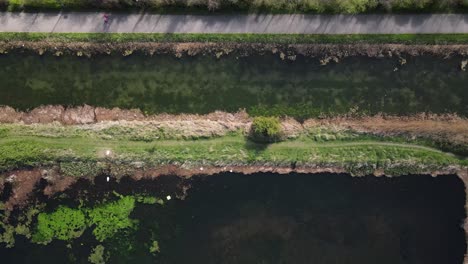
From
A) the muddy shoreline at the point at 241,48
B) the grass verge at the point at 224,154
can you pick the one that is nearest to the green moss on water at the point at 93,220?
the grass verge at the point at 224,154

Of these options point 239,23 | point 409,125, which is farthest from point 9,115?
point 409,125

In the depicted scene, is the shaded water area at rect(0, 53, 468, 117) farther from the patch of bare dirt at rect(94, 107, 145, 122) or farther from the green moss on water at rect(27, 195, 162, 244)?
the green moss on water at rect(27, 195, 162, 244)

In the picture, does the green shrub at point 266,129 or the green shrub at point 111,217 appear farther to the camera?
the green shrub at point 111,217

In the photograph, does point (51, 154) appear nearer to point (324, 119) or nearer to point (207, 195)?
point (207, 195)

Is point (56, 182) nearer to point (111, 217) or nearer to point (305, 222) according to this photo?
point (111, 217)

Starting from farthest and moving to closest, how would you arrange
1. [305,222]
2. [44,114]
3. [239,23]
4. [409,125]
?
1. [305,222]
2. [44,114]
3. [409,125]
4. [239,23]

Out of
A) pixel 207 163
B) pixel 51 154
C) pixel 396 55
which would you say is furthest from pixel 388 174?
pixel 51 154

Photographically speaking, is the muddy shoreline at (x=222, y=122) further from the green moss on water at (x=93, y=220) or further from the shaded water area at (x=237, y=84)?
the green moss on water at (x=93, y=220)
